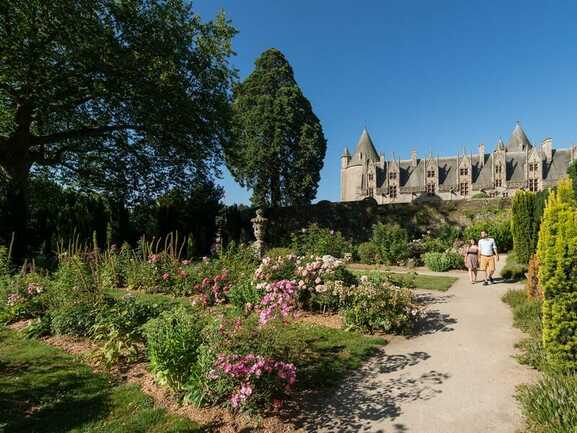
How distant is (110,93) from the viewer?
12.9m

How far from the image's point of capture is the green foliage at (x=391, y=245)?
546 inches

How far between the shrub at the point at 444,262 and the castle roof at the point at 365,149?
129 ft

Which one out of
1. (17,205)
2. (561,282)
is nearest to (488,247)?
(561,282)

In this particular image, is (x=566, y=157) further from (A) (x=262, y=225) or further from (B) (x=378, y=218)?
(A) (x=262, y=225)

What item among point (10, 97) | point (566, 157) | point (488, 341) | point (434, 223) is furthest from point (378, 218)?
point (566, 157)

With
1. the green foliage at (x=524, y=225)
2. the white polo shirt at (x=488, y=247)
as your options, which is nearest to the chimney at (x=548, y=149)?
the green foliage at (x=524, y=225)

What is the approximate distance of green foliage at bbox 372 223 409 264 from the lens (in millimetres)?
13863

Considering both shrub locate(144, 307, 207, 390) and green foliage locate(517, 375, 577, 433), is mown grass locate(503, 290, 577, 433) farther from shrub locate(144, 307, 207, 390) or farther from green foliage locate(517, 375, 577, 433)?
shrub locate(144, 307, 207, 390)

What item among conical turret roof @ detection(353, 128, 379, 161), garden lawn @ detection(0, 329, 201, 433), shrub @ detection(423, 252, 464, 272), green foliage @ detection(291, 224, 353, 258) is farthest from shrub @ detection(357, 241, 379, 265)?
conical turret roof @ detection(353, 128, 379, 161)

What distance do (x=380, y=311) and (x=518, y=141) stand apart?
176 feet

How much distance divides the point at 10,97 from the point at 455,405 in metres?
15.9

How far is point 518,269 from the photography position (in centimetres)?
1055

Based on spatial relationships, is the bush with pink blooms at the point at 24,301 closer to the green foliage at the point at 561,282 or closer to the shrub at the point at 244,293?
the shrub at the point at 244,293

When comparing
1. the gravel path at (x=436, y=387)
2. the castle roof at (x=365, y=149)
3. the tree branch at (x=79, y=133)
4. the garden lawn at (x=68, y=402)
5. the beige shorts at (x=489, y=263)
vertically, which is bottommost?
the garden lawn at (x=68, y=402)
